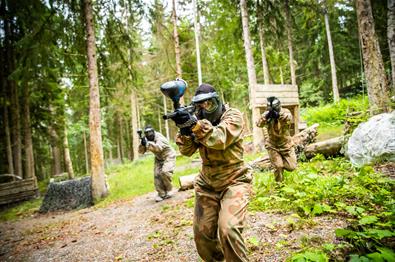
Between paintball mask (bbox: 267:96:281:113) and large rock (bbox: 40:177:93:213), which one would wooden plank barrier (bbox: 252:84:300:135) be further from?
large rock (bbox: 40:177:93:213)

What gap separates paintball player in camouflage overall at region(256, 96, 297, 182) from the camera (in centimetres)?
648

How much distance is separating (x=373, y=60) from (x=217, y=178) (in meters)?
7.42

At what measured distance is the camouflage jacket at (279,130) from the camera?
6.50 meters

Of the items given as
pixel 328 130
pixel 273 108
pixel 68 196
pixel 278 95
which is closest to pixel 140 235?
pixel 273 108

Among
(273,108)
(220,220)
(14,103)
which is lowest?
(220,220)

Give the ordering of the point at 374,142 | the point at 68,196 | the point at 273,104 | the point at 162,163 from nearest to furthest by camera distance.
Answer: the point at 273,104, the point at 374,142, the point at 162,163, the point at 68,196

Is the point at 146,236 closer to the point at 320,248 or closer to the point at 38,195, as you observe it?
the point at 320,248

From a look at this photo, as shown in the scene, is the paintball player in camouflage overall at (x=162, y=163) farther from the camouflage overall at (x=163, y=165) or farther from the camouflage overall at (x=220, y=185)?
the camouflage overall at (x=220, y=185)

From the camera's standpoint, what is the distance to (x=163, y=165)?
8836 millimetres

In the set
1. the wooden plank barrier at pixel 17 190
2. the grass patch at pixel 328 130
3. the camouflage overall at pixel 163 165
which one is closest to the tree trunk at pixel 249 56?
the grass patch at pixel 328 130

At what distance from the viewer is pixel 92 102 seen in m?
11.2

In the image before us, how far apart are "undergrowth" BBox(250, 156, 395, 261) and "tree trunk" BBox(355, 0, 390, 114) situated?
2.77 m

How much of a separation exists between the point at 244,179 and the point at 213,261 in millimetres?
1116

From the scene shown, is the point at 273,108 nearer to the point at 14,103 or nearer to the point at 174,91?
the point at 174,91
